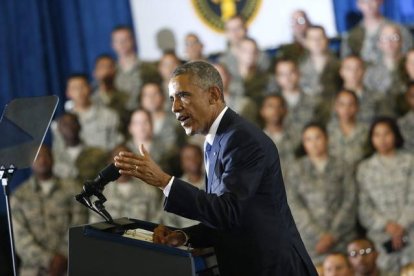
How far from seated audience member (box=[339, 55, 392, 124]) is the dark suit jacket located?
3876mm

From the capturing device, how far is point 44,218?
6469 mm

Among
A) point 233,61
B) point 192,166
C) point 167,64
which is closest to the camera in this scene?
point 192,166

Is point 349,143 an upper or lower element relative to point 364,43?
lower

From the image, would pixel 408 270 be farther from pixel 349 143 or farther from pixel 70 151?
pixel 70 151

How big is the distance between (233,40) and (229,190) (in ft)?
14.3

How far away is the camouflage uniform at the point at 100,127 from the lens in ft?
21.3

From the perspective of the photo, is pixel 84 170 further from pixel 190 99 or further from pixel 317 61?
pixel 190 99

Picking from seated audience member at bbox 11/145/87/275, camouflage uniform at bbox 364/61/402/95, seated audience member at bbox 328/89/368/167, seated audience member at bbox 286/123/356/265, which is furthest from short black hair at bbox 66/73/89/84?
camouflage uniform at bbox 364/61/402/95

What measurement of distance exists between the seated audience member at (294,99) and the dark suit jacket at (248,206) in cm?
385

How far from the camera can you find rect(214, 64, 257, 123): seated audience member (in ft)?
20.4

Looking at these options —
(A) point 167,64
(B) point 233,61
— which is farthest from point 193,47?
(B) point 233,61

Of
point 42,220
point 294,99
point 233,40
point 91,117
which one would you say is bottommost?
point 42,220

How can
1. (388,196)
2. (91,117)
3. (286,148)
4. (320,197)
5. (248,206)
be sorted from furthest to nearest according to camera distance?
1. (91,117)
2. (286,148)
3. (320,197)
4. (388,196)
5. (248,206)

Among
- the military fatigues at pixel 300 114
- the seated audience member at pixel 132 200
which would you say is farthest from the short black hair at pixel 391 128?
the seated audience member at pixel 132 200
